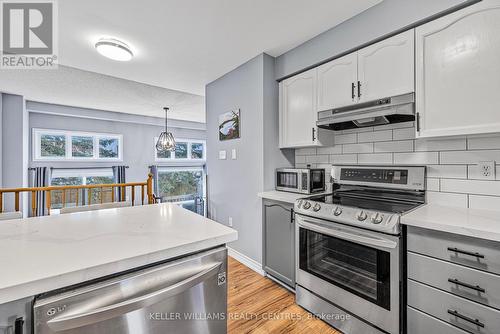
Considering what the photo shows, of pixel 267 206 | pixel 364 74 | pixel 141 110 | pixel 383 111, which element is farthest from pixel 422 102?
pixel 141 110

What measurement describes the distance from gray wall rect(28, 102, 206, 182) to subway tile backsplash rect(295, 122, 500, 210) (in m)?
5.57

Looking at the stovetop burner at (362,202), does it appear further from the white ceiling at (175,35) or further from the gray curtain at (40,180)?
the gray curtain at (40,180)

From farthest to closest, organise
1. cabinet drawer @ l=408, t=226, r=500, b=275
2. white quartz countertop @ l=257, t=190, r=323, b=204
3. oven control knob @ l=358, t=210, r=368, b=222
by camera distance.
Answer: white quartz countertop @ l=257, t=190, r=323, b=204, oven control knob @ l=358, t=210, r=368, b=222, cabinet drawer @ l=408, t=226, r=500, b=275

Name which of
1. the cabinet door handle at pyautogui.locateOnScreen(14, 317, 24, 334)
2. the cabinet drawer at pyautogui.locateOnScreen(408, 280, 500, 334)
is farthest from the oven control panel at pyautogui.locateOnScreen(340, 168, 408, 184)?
Answer: the cabinet door handle at pyautogui.locateOnScreen(14, 317, 24, 334)

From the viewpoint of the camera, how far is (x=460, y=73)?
139 cm

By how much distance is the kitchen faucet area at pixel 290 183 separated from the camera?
0.83 meters

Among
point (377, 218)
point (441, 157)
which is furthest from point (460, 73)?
point (377, 218)

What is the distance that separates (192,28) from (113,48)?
85cm

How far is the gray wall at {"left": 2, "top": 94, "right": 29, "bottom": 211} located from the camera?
3.91m

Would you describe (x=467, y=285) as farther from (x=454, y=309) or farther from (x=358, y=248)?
(x=358, y=248)

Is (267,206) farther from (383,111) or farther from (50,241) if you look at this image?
(50,241)

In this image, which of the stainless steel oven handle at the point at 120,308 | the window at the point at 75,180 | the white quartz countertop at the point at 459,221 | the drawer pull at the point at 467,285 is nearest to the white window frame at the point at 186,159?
the window at the point at 75,180

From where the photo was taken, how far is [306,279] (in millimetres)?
1875

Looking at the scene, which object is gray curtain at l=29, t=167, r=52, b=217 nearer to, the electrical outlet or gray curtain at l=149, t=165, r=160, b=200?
gray curtain at l=149, t=165, r=160, b=200
